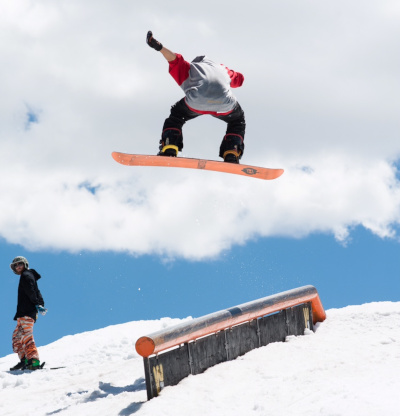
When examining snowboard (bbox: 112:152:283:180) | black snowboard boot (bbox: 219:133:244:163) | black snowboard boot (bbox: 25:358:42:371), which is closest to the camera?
snowboard (bbox: 112:152:283:180)

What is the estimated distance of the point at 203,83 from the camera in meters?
7.50

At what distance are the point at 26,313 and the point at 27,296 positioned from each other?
281mm

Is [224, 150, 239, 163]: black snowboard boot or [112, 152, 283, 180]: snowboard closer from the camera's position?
[112, 152, 283, 180]: snowboard

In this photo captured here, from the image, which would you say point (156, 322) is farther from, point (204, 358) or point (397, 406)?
point (397, 406)

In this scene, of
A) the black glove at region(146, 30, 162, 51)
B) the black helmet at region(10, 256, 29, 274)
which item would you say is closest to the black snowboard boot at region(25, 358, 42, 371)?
the black helmet at region(10, 256, 29, 274)

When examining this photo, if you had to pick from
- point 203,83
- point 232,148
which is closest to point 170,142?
point 232,148

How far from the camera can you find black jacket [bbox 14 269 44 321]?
29.9ft

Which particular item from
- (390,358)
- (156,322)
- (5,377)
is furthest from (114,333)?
(390,358)

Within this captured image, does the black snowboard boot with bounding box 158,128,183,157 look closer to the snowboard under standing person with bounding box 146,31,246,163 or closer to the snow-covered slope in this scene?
the snowboard under standing person with bounding box 146,31,246,163

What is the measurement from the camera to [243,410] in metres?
4.89

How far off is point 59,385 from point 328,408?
447cm

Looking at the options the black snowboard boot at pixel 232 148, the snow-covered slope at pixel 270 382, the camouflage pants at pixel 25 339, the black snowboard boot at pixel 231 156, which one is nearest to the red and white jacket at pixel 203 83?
the black snowboard boot at pixel 232 148

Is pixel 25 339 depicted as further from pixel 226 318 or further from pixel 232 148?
pixel 232 148

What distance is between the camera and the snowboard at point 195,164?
27.2ft
